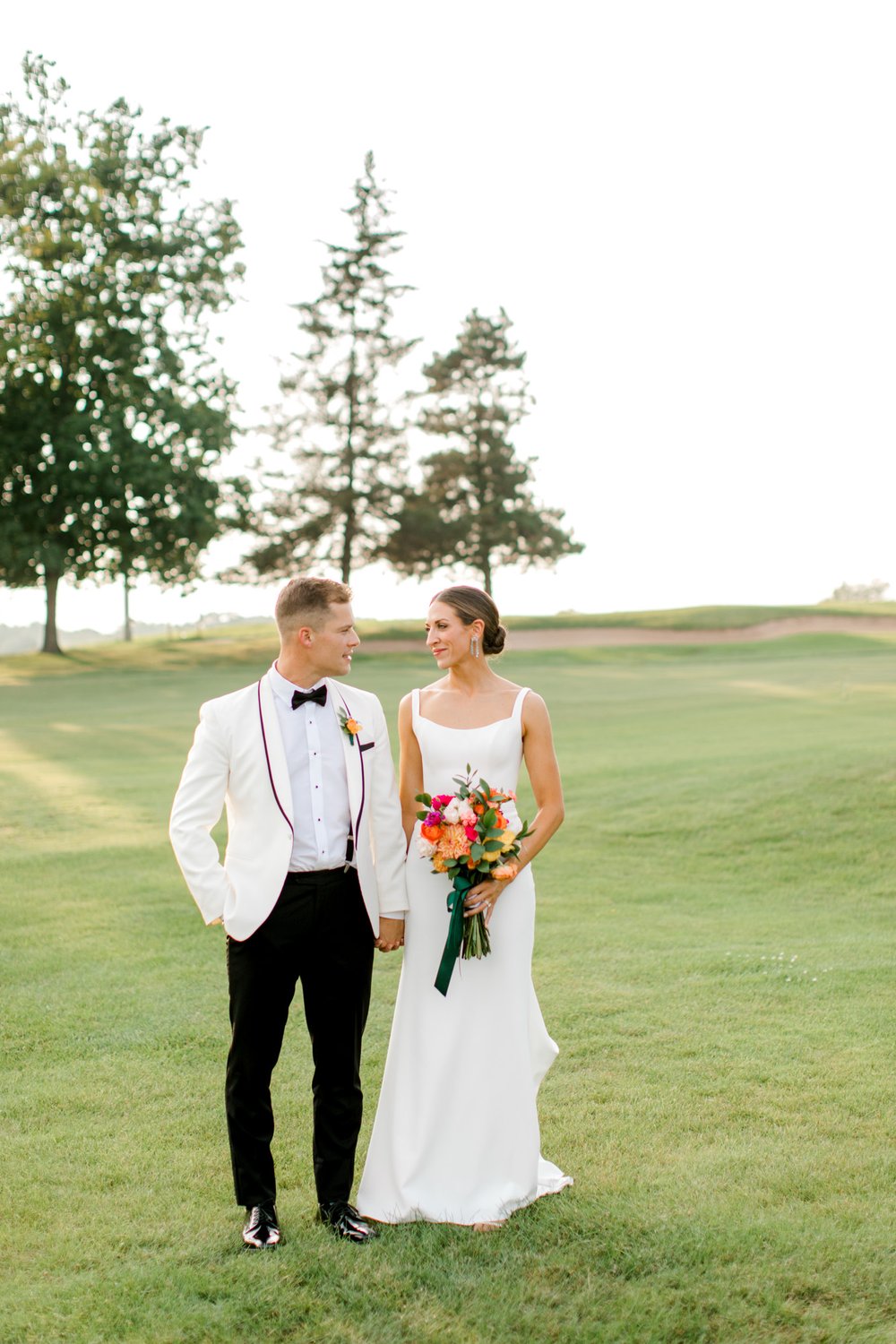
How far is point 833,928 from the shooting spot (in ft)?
32.5

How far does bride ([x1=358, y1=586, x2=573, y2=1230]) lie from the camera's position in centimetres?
468

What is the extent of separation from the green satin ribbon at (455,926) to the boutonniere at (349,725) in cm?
65

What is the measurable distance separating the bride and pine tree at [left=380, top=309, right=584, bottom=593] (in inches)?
1972

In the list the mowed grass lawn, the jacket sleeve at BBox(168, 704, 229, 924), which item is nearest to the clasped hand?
the mowed grass lawn

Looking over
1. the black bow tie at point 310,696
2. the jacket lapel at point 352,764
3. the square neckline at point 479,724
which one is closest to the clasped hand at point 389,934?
the jacket lapel at point 352,764

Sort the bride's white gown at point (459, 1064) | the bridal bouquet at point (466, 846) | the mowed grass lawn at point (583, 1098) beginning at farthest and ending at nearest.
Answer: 1. the bride's white gown at point (459, 1064)
2. the bridal bouquet at point (466, 846)
3. the mowed grass lawn at point (583, 1098)

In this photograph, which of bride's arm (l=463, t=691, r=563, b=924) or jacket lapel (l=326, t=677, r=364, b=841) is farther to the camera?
bride's arm (l=463, t=691, r=563, b=924)

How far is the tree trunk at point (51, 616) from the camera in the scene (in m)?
44.1

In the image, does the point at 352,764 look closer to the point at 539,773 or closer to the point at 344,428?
the point at 539,773

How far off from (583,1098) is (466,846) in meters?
2.24

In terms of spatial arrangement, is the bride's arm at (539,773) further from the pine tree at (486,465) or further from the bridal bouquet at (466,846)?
the pine tree at (486,465)

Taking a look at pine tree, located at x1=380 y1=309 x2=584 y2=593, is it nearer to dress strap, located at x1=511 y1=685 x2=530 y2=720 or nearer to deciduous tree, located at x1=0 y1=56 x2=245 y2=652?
deciduous tree, located at x1=0 y1=56 x2=245 y2=652

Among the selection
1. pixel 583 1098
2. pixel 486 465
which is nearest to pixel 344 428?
pixel 486 465

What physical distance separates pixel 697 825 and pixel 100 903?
639 centimetres
